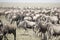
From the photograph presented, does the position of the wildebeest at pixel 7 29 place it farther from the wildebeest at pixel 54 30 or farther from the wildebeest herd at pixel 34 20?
the wildebeest at pixel 54 30

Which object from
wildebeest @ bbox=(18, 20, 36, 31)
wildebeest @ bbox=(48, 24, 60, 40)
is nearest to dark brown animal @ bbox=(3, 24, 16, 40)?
wildebeest @ bbox=(18, 20, 36, 31)

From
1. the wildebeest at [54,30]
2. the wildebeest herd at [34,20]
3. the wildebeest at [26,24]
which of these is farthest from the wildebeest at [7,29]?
the wildebeest at [54,30]

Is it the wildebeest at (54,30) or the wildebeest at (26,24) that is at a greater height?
the wildebeest at (26,24)

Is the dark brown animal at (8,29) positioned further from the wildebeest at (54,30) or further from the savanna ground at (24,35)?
the wildebeest at (54,30)

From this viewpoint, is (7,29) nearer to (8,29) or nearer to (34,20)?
(8,29)

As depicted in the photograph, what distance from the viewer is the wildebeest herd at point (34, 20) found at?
2.18m

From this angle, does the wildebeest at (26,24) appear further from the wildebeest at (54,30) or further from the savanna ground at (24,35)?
the wildebeest at (54,30)

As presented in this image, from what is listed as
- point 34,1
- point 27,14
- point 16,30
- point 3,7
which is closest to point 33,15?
point 27,14

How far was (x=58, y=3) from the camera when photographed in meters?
2.26

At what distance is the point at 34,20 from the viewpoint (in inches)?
87.8

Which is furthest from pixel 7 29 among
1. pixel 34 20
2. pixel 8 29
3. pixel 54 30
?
pixel 54 30

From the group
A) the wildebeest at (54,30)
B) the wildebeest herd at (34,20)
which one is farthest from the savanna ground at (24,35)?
the wildebeest at (54,30)

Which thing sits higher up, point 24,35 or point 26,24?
point 26,24

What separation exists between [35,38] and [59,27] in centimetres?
47
